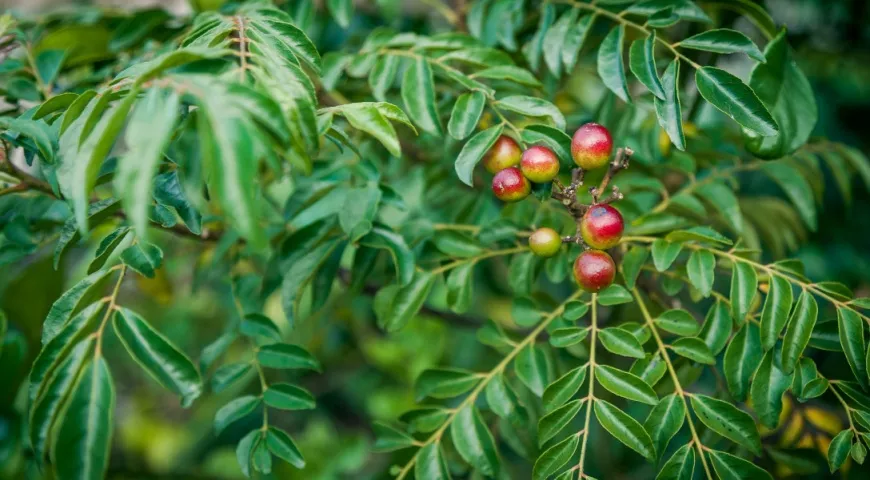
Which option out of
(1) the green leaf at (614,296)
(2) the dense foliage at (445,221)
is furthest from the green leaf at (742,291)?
(1) the green leaf at (614,296)

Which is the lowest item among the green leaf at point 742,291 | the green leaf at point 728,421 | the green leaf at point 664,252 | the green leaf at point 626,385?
the green leaf at point 728,421

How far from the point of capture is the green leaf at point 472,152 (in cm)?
63

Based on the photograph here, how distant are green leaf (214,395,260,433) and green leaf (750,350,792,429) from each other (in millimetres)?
542

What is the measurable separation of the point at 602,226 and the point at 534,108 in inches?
6.3

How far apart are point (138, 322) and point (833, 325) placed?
2.31ft

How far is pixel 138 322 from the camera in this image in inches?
22.9

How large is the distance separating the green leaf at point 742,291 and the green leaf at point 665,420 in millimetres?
107

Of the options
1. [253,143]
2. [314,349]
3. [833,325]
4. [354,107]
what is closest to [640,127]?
[833,325]

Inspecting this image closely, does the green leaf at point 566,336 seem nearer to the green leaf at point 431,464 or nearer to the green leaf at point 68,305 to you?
the green leaf at point 431,464

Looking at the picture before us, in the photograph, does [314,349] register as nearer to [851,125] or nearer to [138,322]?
[138,322]

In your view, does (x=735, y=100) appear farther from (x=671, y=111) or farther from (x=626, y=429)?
(x=626, y=429)

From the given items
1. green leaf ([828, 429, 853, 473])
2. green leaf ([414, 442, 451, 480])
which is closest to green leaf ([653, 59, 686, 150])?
green leaf ([828, 429, 853, 473])

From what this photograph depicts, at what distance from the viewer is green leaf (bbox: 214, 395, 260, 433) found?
27.9 inches

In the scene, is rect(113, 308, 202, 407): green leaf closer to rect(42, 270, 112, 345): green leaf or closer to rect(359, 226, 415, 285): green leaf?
rect(42, 270, 112, 345): green leaf
